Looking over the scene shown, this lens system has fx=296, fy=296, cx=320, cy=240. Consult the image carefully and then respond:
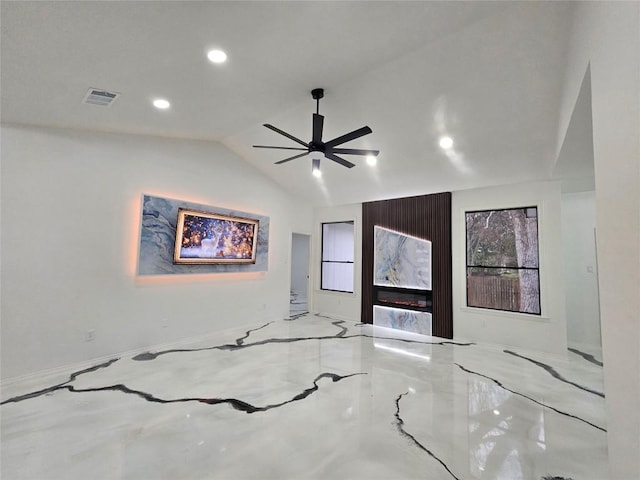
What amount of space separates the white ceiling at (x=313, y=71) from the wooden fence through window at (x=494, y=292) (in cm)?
180

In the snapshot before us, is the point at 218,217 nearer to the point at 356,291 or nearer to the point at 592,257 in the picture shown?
the point at 356,291

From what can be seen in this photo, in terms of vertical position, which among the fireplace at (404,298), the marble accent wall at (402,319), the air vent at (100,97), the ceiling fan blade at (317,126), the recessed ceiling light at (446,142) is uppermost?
the recessed ceiling light at (446,142)

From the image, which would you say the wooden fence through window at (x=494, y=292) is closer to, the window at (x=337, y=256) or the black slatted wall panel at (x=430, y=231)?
the black slatted wall panel at (x=430, y=231)

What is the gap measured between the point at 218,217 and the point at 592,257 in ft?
21.8

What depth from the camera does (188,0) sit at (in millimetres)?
1863

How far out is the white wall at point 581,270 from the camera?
5.16 m

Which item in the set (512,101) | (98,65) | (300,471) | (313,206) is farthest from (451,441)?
(313,206)

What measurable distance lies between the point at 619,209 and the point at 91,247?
5014 mm

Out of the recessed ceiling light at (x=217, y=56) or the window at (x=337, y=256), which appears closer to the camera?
the recessed ceiling light at (x=217, y=56)

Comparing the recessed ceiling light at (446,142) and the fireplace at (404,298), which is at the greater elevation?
the recessed ceiling light at (446,142)

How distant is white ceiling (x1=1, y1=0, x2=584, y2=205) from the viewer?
6.73ft

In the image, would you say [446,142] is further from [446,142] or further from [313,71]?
[313,71]

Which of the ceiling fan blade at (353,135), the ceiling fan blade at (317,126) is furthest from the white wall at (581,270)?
the ceiling fan blade at (317,126)

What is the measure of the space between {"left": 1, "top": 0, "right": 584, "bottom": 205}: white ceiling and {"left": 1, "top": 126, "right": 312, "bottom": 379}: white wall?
1.36 feet
